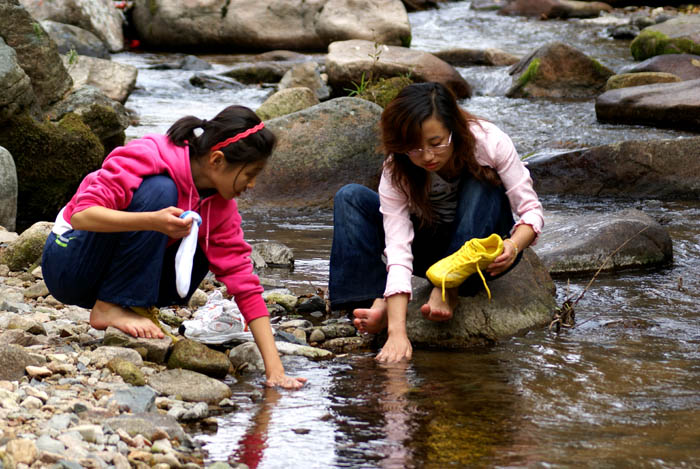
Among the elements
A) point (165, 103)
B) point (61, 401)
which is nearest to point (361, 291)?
point (61, 401)

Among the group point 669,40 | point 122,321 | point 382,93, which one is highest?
point 669,40

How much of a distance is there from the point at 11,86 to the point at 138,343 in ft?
11.5

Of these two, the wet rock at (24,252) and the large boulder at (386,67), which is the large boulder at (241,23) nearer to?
the large boulder at (386,67)

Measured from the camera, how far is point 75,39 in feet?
44.3

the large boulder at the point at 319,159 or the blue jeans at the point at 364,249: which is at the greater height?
the blue jeans at the point at 364,249

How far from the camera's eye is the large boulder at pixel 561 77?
11.8 metres

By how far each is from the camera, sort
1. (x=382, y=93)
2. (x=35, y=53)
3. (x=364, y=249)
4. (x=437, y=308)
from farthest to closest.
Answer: (x=382, y=93) → (x=35, y=53) → (x=364, y=249) → (x=437, y=308)

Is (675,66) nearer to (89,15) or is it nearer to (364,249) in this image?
A: (364,249)

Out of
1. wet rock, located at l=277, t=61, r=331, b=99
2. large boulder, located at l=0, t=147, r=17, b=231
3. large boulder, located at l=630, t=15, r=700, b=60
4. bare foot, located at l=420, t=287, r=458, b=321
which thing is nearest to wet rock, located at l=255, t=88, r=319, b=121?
wet rock, located at l=277, t=61, r=331, b=99

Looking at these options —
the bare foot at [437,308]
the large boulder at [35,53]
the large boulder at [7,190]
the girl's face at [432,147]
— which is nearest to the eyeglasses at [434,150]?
the girl's face at [432,147]

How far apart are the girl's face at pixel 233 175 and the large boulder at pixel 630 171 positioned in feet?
16.4

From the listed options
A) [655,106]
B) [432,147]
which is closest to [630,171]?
[655,106]

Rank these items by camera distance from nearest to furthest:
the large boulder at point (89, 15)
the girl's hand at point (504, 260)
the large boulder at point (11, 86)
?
the girl's hand at point (504, 260), the large boulder at point (11, 86), the large boulder at point (89, 15)

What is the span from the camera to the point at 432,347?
11.7 feet
